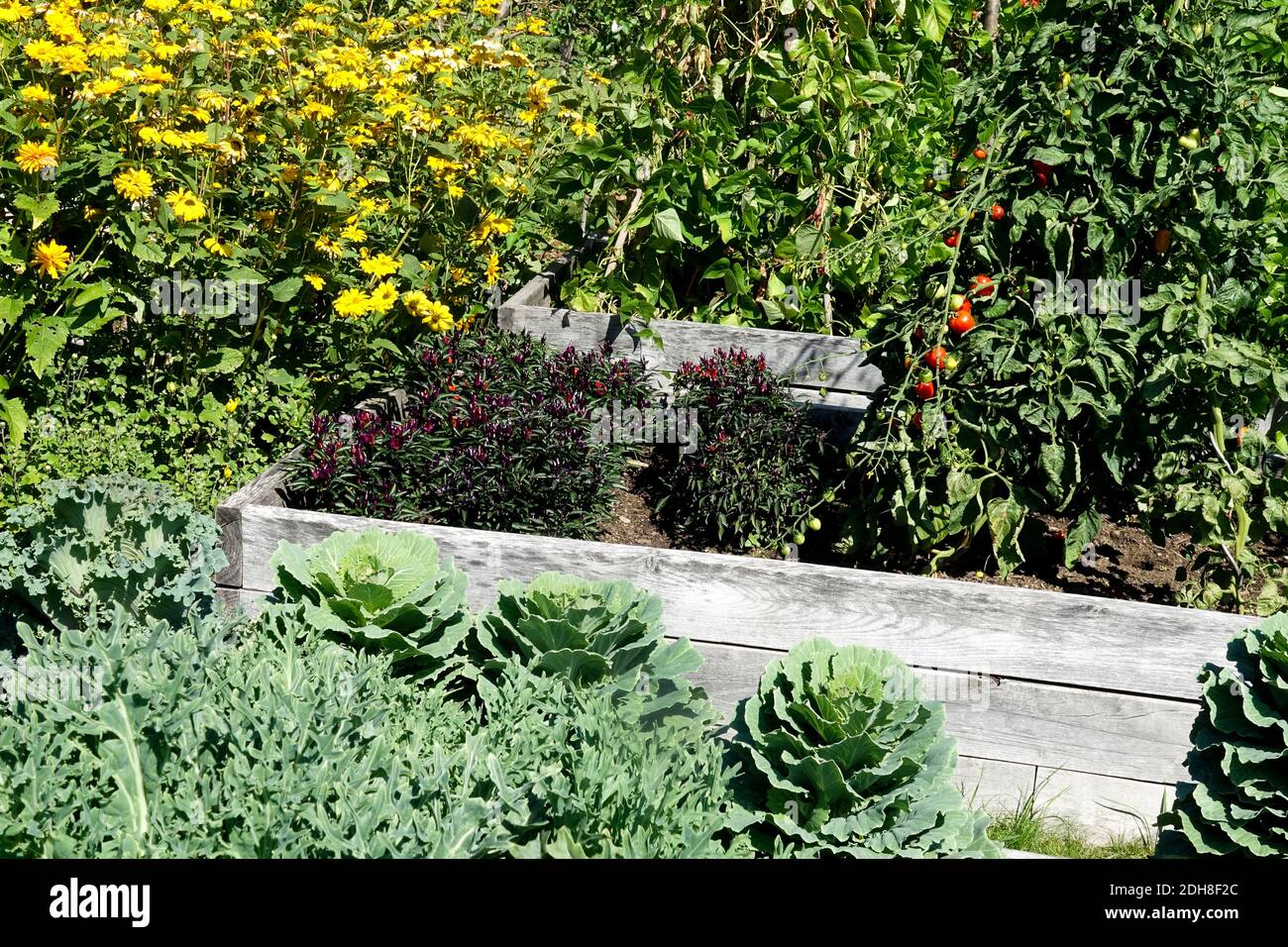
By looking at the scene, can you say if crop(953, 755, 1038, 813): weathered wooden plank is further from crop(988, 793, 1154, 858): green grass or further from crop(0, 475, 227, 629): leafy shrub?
crop(0, 475, 227, 629): leafy shrub

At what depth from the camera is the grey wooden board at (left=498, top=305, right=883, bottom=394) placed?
3.78 m

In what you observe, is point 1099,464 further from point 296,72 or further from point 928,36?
point 296,72

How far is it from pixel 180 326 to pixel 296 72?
0.91m

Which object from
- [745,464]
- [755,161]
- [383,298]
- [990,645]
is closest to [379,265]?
[383,298]

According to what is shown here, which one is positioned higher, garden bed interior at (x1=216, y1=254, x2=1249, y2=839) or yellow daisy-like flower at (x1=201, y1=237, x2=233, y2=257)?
yellow daisy-like flower at (x1=201, y1=237, x2=233, y2=257)

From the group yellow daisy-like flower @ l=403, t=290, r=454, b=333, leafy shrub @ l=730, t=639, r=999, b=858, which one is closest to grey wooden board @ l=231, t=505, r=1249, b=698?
leafy shrub @ l=730, t=639, r=999, b=858

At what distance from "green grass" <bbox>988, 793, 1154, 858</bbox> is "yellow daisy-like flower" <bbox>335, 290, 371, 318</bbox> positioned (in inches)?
82.8

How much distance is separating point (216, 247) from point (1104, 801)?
2638mm

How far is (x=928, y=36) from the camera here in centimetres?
428

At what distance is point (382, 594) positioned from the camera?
242 centimetres

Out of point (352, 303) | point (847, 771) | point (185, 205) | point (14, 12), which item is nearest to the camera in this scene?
point (847, 771)

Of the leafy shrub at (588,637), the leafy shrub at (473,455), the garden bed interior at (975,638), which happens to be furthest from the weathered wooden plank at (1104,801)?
the leafy shrub at (473,455)

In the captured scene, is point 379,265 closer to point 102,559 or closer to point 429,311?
point 429,311
